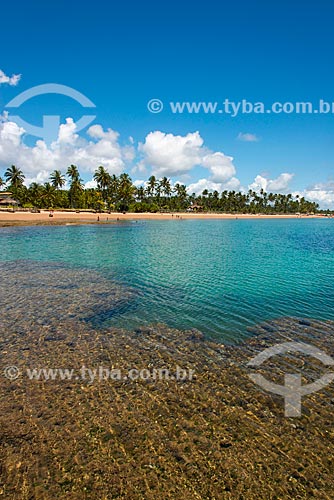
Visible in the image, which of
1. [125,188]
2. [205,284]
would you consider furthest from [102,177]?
[205,284]

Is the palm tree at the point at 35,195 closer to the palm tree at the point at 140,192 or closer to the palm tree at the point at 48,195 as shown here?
the palm tree at the point at 48,195

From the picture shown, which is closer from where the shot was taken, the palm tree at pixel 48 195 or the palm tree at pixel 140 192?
the palm tree at pixel 48 195

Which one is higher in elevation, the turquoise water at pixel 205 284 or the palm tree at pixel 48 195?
the palm tree at pixel 48 195

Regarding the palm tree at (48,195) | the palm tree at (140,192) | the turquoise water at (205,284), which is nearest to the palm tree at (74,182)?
the palm tree at (48,195)

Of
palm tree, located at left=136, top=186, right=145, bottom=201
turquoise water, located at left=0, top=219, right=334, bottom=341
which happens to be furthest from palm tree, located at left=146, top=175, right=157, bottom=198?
turquoise water, located at left=0, top=219, right=334, bottom=341

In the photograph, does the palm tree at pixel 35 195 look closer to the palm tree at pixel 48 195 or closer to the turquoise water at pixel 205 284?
the palm tree at pixel 48 195

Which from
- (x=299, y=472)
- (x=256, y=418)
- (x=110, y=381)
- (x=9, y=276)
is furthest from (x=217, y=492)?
(x=9, y=276)

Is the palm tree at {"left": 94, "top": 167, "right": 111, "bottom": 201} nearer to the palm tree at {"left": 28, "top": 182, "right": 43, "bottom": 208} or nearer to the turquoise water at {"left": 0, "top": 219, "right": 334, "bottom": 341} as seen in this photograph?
the palm tree at {"left": 28, "top": 182, "right": 43, "bottom": 208}

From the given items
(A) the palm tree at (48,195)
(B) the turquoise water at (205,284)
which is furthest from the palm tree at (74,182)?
(B) the turquoise water at (205,284)

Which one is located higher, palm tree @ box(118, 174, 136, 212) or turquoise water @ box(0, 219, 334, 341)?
palm tree @ box(118, 174, 136, 212)

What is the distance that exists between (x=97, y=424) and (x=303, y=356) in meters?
7.27

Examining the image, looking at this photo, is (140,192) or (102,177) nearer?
(102,177)

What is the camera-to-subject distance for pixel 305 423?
6641mm

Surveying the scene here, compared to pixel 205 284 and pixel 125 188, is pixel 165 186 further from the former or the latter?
pixel 205 284
